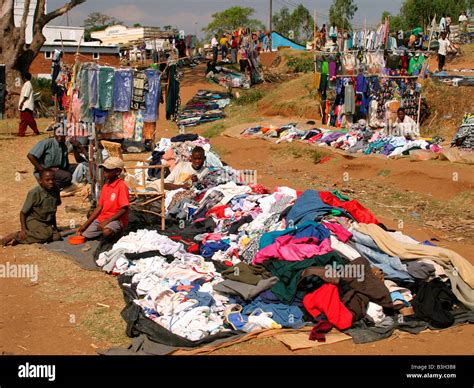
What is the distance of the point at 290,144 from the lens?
15547 millimetres

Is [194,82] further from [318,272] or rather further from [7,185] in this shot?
[318,272]

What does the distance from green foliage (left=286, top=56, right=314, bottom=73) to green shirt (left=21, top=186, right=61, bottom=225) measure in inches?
747

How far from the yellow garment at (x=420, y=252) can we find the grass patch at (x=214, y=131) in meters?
12.1

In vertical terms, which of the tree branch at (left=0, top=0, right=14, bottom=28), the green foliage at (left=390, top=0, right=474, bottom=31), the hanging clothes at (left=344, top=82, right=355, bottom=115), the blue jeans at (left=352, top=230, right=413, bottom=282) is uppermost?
the green foliage at (left=390, top=0, right=474, bottom=31)

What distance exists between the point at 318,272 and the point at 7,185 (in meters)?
7.45

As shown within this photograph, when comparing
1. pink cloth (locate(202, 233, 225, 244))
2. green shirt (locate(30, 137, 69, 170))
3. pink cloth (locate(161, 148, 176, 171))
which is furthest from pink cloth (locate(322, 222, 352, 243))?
pink cloth (locate(161, 148, 176, 171))

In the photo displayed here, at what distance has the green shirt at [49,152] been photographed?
9.34 m

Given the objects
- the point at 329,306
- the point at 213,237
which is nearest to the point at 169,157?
the point at 213,237

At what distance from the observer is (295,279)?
18.4 ft

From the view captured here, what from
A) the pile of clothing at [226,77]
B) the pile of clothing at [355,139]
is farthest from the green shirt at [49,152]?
the pile of clothing at [226,77]

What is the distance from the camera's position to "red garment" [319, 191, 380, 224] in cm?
691

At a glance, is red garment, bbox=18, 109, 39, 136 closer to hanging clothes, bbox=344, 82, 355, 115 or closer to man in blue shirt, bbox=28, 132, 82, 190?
man in blue shirt, bbox=28, 132, 82, 190

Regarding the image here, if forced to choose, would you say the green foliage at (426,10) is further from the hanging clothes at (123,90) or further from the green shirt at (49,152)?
the green shirt at (49,152)

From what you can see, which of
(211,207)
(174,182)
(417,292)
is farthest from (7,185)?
(417,292)
